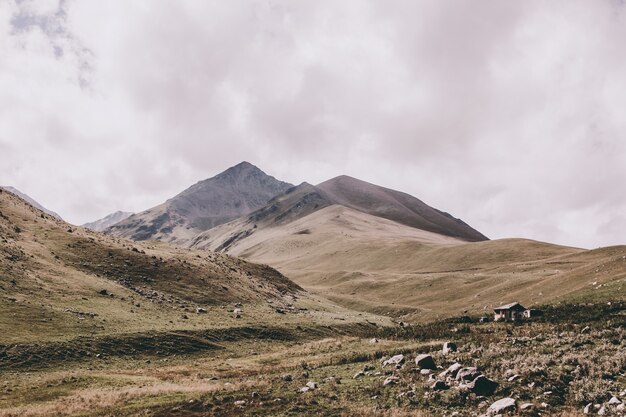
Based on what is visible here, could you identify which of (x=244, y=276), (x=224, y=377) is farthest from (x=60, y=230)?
(x=224, y=377)

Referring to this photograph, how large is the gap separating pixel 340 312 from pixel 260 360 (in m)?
49.7

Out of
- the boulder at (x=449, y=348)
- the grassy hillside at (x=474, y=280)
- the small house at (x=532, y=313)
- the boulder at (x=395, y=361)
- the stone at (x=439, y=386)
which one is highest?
the grassy hillside at (x=474, y=280)

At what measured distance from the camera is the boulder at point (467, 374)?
2533 centimetres

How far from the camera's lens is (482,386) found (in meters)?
23.8

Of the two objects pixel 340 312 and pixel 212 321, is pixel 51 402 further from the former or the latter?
pixel 340 312

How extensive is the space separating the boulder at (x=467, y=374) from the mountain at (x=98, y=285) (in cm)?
4256

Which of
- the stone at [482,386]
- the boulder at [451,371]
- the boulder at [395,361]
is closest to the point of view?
the stone at [482,386]

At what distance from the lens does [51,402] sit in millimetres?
31219

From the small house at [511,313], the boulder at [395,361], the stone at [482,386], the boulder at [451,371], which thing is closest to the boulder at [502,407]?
the stone at [482,386]

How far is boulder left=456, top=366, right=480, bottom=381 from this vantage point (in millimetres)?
25328

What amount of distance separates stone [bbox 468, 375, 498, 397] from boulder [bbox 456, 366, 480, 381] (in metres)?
1.06

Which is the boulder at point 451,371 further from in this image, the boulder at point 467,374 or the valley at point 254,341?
the boulder at point 467,374

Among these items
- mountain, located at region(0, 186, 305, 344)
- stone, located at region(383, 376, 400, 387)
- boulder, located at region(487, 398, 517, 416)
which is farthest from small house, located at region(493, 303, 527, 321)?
mountain, located at region(0, 186, 305, 344)

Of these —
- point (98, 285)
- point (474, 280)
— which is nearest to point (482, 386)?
point (98, 285)
